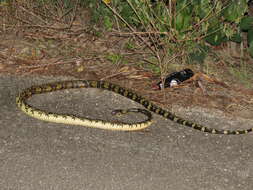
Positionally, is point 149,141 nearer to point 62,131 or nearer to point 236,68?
point 62,131

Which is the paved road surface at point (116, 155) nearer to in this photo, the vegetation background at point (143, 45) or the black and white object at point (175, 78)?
the black and white object at point (175, 78)

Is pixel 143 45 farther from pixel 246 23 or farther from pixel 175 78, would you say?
pixel 246 23

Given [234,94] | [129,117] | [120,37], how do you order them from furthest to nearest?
[120,37] → [234,94] → [129,117]

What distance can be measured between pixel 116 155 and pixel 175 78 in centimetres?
243

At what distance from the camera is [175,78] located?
7.70 meters

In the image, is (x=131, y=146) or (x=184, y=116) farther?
(x=184, y=116)

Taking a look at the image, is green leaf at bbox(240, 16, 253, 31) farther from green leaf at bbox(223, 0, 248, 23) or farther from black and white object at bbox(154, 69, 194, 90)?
black and white object at bbox(154, 69, 194, 90)

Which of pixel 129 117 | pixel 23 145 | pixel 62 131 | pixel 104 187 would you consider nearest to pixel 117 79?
pixel 129 117

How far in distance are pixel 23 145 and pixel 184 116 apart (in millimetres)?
2492

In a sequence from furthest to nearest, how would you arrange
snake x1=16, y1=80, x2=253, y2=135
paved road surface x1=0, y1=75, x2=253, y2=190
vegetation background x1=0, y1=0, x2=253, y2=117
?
vegetation background x1=0, y1=0, x2=253, y2=117 < snake x1=16, y1=80, x2=253, y2=135 < paved road surface x1=0, y1=75, x2=253, y2=190

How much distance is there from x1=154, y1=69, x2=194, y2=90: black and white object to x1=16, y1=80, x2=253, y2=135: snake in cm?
55

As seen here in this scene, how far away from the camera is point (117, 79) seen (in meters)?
7.99

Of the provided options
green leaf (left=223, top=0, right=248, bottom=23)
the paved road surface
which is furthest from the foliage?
the paved road surface

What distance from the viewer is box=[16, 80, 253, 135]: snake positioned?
6402mm
